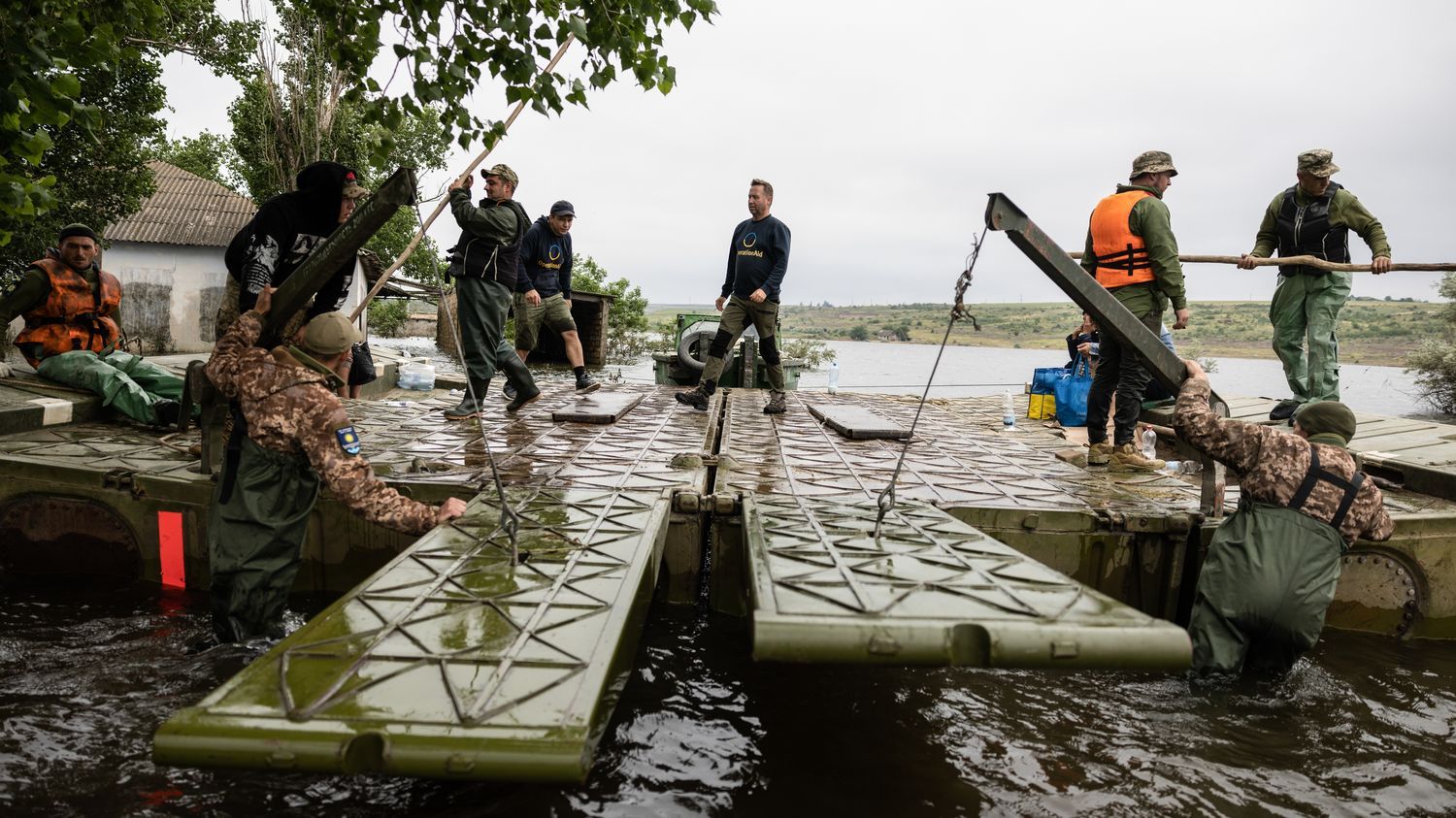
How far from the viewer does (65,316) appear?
6953mm

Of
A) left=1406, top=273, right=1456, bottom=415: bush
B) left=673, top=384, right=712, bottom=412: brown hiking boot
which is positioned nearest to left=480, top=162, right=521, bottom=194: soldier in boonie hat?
left=673, top=384, right=712, bottom=412: brown hiking boot

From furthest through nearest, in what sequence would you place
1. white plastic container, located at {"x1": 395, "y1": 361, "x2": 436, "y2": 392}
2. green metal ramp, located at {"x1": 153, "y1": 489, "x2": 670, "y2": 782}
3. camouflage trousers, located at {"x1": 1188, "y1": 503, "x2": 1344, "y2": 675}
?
white plastic container, located at {"x1": 395, "y1": 361, "x2": 436, "y2": 392}, camouflage trousers, located at {"x1": 1188, "y1": 503, "x2": 1344, "y2": 675}, green metal ramp, located at {"x1": 153, "y1": 489, "x2": 670, "y2": 782}

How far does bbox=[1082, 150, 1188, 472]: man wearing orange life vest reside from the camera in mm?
6023

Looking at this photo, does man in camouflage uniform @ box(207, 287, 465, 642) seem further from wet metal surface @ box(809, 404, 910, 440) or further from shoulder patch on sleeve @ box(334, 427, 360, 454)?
Result: wet metal surface @ box(809, 404, 910, 440)

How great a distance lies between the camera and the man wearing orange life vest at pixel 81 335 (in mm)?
6660

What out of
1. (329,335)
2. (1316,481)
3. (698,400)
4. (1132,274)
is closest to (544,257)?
(698,400)

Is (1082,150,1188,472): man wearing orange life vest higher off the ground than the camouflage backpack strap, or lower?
higher

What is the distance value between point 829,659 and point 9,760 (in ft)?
9.71

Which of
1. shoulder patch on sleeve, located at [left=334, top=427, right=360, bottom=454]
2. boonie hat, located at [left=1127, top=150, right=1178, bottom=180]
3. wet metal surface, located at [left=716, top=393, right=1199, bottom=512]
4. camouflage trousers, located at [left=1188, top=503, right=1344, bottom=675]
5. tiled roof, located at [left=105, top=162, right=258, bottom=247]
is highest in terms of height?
tiled roof, located at [left=105, top=162, right=258, bottom=247]

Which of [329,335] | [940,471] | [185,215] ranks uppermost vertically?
[185,215]

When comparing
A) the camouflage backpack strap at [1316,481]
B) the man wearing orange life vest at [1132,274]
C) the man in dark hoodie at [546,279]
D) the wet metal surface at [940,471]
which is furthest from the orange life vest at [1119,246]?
the man in dark hoodie at [546,279]

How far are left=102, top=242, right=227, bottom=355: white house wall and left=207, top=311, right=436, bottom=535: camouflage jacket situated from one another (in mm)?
18119

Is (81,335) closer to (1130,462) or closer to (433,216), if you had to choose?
(433,216)

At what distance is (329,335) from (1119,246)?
5.25m
